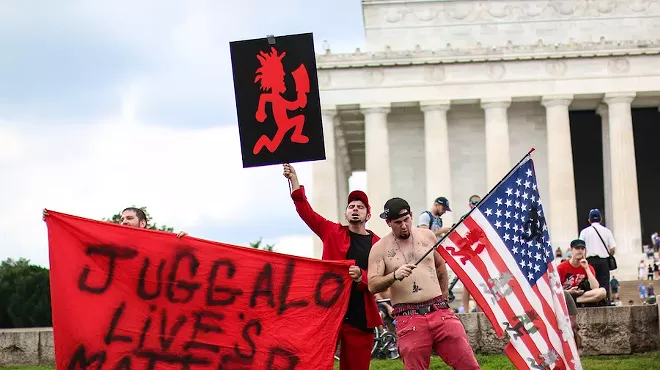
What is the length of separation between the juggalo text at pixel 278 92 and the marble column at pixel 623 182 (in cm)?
4083

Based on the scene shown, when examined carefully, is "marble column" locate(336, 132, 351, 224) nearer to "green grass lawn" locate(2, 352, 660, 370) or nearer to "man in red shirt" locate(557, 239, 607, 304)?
"man in red shirt" locate(557, 239, 607, 304)

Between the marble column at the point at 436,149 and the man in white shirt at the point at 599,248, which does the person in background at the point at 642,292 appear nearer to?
the marble column at the point at 436,149

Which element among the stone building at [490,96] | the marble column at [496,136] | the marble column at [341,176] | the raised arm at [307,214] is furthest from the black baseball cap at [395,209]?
the marble column at [341,176]

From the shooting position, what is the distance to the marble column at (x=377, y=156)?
54.1m

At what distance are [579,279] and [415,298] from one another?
302 inches

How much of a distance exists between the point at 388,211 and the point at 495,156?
144 ft

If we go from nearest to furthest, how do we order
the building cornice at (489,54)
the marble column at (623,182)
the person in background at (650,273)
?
the person in background at (650,273) < the marble column at (623,182) < the building cornice at (489,54)

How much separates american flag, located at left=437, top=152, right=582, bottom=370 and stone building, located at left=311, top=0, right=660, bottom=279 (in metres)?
39.2

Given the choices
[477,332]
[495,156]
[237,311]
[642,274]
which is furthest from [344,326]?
[495,156]

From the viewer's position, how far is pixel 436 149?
54594 millimetres

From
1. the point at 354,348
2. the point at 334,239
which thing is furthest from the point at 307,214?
the point at 354,348

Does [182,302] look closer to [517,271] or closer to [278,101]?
[278,101]

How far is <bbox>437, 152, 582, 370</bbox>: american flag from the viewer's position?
11633 millimetres

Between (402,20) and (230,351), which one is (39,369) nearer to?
(230,351)
